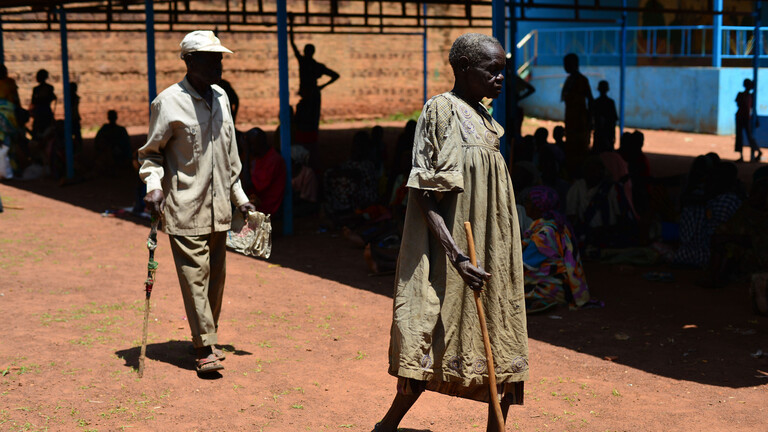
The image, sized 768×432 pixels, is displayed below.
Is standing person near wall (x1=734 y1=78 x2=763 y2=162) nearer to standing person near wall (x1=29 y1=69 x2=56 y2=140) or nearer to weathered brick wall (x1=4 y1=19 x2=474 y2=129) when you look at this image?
weathered brick wall (x1=4 y1=19 x2=474 y2=129)

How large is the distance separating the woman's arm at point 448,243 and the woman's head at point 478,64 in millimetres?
460

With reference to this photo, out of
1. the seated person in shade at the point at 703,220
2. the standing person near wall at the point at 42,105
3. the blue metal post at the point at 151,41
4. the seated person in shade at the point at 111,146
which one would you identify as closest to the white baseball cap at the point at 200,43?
the seated person in shade at the point at 703,220

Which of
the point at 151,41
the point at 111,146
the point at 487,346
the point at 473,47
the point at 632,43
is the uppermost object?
the point at 632,43

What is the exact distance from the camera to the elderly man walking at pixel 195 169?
15.5ft

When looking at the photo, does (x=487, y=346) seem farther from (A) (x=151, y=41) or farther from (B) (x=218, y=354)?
(A) (x=151, y=41)

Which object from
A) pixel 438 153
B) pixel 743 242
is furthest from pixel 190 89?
pixel 743 242

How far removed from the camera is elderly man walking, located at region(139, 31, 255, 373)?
15.5 ft

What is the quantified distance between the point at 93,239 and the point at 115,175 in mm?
5288

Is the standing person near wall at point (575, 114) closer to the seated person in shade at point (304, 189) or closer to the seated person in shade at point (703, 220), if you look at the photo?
the seated person in shade at point (304, 189)

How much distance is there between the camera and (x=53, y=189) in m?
13.1

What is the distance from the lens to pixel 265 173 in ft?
30.4

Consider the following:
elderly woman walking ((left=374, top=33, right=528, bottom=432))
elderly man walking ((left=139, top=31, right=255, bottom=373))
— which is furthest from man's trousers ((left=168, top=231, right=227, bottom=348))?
elderly woman walking ((left=374, top=33, right=528, bottom=432))

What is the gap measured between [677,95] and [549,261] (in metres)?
16.6

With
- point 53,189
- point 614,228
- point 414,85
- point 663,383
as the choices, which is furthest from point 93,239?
point 414,85
